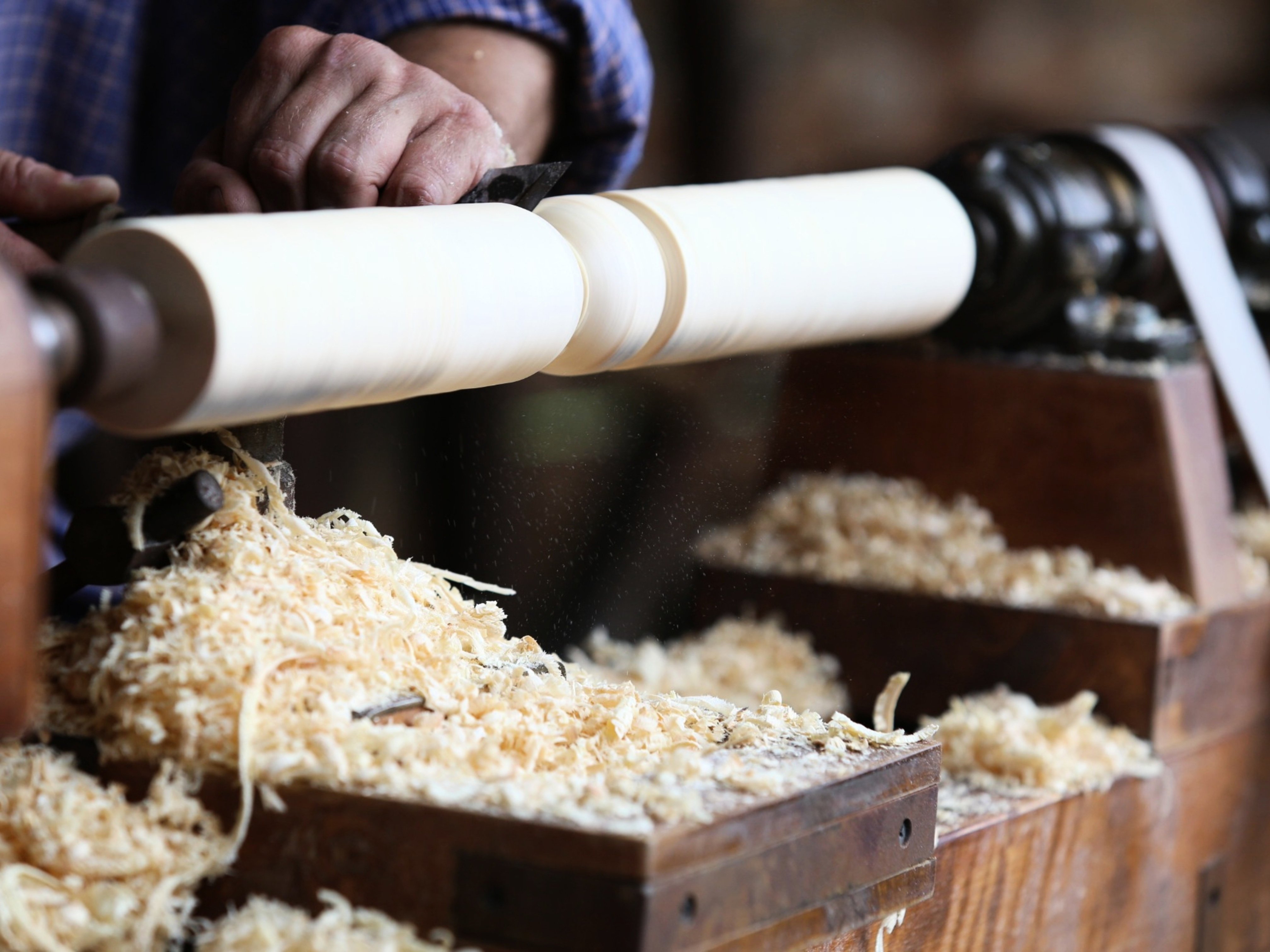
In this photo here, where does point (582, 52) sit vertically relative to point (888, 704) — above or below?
above

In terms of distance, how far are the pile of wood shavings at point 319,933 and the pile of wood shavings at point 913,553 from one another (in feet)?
1.70

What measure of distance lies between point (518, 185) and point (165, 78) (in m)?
0.59

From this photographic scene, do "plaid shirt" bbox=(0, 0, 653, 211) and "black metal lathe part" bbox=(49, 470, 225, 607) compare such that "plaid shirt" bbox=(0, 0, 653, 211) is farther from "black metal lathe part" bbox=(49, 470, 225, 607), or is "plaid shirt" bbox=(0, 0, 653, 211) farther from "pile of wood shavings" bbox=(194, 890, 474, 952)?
"pile of wood shavings" bbox=(194, 890, 474, 952)

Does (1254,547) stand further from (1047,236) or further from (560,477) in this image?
(560,477)

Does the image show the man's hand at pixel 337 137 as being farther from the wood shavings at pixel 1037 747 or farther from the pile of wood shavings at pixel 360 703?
the wood shavings at pixel 1037 747

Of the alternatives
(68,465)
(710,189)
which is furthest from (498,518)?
(68,465)

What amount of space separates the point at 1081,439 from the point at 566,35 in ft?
1.59

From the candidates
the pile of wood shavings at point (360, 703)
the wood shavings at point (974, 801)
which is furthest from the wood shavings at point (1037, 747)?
the pile of wood shavings at point (360, 703)

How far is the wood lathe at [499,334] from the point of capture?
0.37 meters

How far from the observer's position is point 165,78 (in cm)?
104

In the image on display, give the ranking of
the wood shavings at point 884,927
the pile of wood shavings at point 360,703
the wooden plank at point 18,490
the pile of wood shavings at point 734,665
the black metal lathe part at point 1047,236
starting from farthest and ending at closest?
1. the black metal lathe part at point 1047,236
2. the pile of wood shavings at point 734,665
3. the wood shavings at point 884,927
4. the pile of wood shavings at point 360,703
5. the wooden plank at point 18,490

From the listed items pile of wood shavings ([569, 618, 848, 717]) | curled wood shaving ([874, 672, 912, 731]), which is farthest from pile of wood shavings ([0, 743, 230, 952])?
pile of wood shavings ([569, 618, 848, 717])

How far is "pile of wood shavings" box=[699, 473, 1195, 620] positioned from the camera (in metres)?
0.96

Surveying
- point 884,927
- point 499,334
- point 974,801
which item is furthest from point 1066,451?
point 499,334
